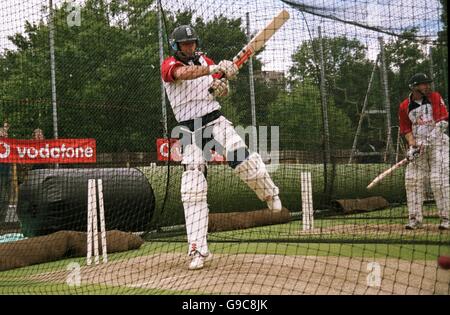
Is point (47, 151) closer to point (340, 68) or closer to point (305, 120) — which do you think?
point (305, 120)

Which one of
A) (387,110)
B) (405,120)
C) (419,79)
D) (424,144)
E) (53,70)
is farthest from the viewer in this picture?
(53,70)

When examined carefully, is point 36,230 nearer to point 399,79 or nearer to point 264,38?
→ point 264,38

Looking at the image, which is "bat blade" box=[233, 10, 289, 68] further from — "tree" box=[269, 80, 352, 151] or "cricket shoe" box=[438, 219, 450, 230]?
"cricket shoe" box=[438, 219, 450, 230]

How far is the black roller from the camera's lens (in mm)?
7520

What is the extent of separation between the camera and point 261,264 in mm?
5172

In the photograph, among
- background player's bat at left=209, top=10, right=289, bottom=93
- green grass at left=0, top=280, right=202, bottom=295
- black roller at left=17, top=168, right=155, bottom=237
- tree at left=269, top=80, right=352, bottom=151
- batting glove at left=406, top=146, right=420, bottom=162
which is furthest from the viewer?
tree at left=269, top=80, right=352, bottom=151

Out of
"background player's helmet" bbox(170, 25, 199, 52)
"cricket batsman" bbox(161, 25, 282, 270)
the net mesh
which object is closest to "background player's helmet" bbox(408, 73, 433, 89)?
the net mesh

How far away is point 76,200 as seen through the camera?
25.1ft

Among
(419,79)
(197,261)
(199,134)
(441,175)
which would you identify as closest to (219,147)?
(199,134)

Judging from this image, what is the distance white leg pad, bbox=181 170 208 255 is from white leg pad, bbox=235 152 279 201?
379mm

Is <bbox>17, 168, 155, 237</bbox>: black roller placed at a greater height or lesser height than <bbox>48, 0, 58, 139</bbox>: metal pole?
lesser

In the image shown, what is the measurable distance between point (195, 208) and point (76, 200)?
2.84m

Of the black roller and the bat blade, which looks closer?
the bat blade
